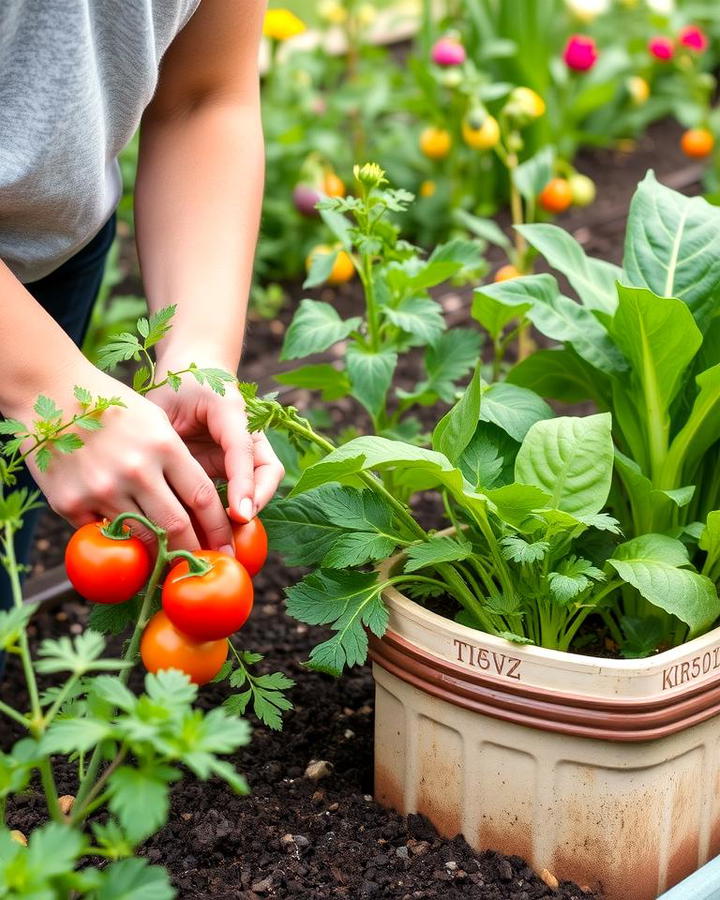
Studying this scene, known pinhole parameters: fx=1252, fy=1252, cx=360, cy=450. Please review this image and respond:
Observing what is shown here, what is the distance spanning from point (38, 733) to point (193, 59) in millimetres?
961

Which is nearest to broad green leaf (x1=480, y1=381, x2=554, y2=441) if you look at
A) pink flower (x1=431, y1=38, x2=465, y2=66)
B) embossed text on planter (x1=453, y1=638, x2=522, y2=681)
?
embossed text on planter (x1=453, y1=638, x2=522, y2=681)

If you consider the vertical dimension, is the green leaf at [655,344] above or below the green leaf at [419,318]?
above

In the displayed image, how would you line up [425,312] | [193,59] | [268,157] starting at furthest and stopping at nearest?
1. [268,157]
2. [425,312]
3. [193,59]

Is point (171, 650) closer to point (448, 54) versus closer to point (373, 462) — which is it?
point (373, 462)

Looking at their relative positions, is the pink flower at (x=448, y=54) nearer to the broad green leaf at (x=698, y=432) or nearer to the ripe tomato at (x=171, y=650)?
the broad green leaf at (x=698, y=432)

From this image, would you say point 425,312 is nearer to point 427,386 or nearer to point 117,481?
point 427,386

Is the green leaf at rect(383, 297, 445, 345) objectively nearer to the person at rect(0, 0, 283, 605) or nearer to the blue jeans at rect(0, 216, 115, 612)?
the person at rect(0, 0, 283, 605)

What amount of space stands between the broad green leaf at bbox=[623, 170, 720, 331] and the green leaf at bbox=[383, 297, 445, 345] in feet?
0.92

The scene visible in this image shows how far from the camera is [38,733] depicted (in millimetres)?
1102

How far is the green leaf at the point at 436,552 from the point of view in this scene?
147cm

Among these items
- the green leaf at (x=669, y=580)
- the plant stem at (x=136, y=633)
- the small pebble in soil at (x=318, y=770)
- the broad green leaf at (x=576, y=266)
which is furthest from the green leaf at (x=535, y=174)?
the plant stem at (x=136, y=633)

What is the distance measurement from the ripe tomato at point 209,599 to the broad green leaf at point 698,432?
25.8 inches

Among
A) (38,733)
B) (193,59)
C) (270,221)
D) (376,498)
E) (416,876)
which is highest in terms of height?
(193,59)

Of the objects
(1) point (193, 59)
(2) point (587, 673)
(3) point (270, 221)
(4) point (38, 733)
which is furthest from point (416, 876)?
(3) point (270, 221)
